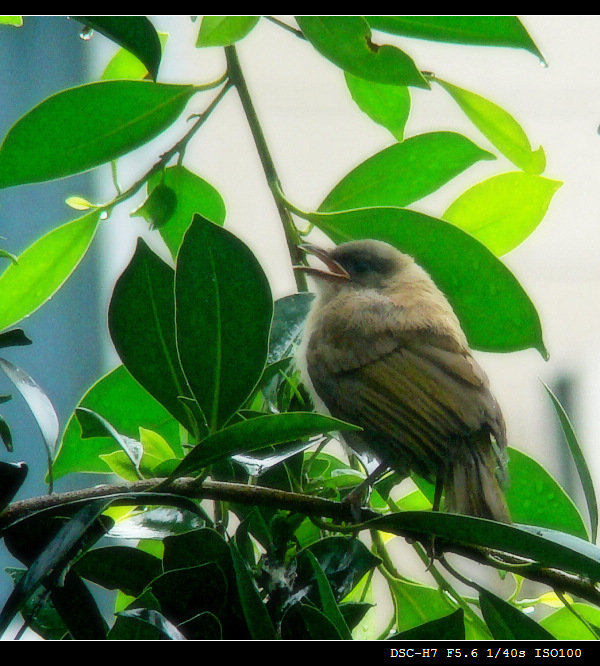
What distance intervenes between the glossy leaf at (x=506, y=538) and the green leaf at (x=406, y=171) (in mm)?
832

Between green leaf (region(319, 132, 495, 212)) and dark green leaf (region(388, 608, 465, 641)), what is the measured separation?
35.7 inches

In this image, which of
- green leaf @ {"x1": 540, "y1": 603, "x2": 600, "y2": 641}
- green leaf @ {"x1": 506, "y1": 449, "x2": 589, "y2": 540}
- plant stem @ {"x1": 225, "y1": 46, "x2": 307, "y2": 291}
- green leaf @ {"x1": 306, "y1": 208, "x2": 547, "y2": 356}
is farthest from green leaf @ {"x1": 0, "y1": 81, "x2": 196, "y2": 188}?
green leaf @ {"x1": 540, "y1": 603, "x2": 600, "y2": 641}

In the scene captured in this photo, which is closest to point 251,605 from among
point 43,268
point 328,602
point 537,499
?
point 328,602

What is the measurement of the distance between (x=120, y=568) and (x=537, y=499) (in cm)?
79

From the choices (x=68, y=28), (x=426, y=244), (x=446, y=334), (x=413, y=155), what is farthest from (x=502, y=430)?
(x=68, y=28)

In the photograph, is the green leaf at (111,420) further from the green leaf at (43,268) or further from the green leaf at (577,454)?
the green leaf at (577,454)

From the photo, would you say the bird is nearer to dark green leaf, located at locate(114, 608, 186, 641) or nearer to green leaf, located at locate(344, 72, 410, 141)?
green leaf, located at locate(344, 72, 410, 141)

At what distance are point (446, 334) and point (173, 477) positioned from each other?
1016 millimetres

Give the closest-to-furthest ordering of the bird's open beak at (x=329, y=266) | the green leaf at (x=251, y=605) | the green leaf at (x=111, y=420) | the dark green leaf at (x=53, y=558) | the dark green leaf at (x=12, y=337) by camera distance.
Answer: the dark green leaf at (x=53, y=558) → the green leaf at (x=251, y=605) → the dark green leaf at (x=12, y=337) → the green leaf at (x=111, y=420) → the bird's open beak at (x=329, y=266)

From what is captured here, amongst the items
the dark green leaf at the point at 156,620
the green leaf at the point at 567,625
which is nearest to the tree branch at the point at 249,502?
the dark green leaf at the point at 156,620

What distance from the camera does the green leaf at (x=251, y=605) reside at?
988mm

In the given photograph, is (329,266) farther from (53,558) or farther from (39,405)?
(53,558)

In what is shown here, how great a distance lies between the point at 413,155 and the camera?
5.43 feet
